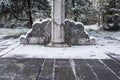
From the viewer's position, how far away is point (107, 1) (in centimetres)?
1427

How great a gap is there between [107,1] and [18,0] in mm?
6503

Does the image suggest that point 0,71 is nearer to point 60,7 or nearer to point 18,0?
point 60,7

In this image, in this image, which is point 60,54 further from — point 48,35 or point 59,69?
point 48,35

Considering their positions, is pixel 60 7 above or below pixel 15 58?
above

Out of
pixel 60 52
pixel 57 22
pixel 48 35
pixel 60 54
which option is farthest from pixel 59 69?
pixel 48 35

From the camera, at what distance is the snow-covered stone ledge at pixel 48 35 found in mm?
7680

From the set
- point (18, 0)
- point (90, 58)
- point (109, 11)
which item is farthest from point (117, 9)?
point (90, 58)

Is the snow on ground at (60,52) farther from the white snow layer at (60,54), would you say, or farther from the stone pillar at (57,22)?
the stone pillar at (57,22)

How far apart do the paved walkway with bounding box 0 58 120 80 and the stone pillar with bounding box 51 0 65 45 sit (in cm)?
217

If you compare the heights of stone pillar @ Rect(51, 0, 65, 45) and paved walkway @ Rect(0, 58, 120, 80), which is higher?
stone pillar @ Rect(51, 0, 65, 45)

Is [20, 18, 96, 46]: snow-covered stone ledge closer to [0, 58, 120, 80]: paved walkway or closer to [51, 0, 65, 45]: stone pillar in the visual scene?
[51, 0, 65, 45]: stone pillar

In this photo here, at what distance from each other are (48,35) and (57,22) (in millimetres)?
812

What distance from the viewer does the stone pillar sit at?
7.05 m

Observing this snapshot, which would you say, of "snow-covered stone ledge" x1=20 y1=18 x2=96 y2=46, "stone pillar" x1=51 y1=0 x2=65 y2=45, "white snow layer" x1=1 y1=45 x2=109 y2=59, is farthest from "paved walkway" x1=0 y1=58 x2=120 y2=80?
"snow-covered stone ledge" x1=20 y1=18 x2=96 y2=46
